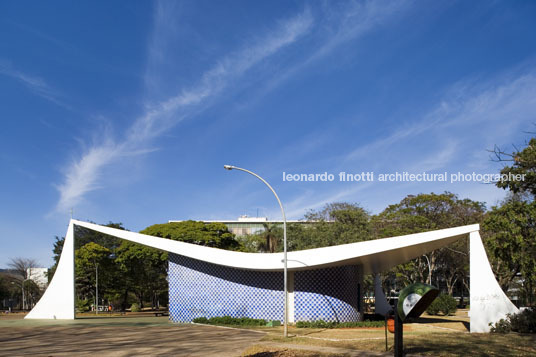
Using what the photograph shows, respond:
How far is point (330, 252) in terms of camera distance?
20.2 m

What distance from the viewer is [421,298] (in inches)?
284

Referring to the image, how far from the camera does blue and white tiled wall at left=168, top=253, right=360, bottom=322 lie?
21.6 m

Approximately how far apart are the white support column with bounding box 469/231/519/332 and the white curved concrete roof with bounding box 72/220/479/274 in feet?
4.17

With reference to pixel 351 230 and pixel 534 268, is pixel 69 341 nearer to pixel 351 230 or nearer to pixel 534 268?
pixel 534 268

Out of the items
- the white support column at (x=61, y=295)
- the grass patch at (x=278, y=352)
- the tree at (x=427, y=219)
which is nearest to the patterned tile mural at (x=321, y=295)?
the grass patch at (x=278, y=352)

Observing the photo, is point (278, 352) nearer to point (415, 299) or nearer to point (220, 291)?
point (415, 299)

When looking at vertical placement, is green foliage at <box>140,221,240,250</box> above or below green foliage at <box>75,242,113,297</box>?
above

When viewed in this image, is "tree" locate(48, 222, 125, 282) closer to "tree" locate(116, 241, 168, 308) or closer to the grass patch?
"tree" locate(116, 241, 168, 308)

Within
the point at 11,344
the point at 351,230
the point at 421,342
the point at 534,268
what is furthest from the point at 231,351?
the point at 351,230

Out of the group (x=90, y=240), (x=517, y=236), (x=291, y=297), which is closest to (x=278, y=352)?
(x=291, y=297)

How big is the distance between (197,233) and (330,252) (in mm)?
22970

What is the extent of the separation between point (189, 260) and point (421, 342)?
46.9 feet

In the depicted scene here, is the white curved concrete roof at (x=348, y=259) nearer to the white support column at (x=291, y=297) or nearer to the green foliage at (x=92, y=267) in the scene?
the white support column at (x=291, y=297)

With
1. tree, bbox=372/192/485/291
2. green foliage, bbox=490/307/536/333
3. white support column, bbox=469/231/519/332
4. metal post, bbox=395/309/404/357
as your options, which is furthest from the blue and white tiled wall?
tree, bbox=372/192/485/291
